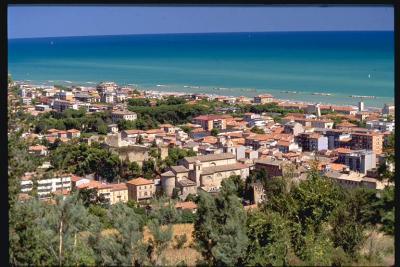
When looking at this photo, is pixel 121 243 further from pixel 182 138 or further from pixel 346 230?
pixel 182 138

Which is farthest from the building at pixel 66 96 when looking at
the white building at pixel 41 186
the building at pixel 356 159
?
the white building at pixel 41 186

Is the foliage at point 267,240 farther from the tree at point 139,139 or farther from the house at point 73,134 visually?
the tree at point 139,139

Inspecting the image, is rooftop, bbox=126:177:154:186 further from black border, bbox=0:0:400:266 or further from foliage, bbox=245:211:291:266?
black border, bbox=0:0:400:266
